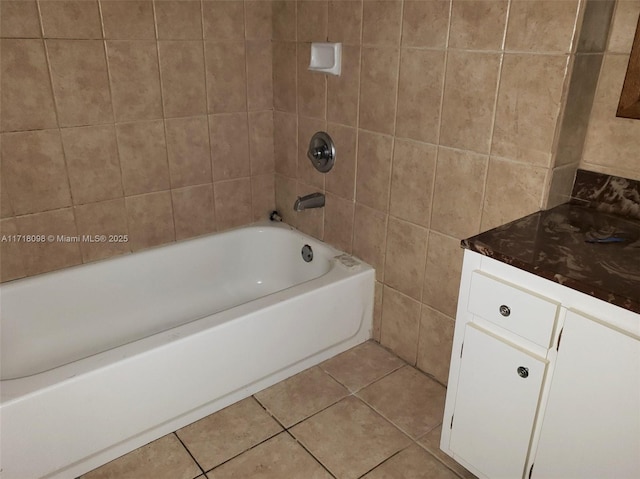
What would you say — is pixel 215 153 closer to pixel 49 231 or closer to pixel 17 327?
pixel 49 231

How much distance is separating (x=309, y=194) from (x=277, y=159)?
292 millimetres

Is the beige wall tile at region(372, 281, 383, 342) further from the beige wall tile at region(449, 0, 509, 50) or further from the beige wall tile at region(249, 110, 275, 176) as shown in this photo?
the beige wall tile at region(449, 0, 509, 50)

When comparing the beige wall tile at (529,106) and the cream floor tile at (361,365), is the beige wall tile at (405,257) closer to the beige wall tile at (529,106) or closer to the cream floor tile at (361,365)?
the cream floor tile at (361,365)

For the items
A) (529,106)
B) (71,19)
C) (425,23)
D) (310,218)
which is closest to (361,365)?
(310,218)

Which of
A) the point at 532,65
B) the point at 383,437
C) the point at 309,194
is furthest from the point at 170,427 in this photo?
the point at 532,65

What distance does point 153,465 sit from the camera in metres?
1.50

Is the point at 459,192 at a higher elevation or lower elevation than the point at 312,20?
lower

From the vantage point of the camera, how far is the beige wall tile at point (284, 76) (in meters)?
2.09

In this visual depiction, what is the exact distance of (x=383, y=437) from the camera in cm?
162

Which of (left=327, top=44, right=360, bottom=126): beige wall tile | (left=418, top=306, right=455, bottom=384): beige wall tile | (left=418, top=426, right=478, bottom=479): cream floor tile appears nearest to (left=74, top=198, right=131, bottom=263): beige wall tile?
(left=327, top=44, right=360, bottom=126): beige wall tile

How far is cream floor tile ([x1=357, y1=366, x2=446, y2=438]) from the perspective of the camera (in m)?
1.69

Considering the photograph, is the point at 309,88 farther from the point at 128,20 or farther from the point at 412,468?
the point at 412,468

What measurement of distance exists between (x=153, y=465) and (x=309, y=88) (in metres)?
1.47

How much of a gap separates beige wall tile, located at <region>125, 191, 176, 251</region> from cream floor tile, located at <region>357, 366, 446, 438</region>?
3.42 ft
